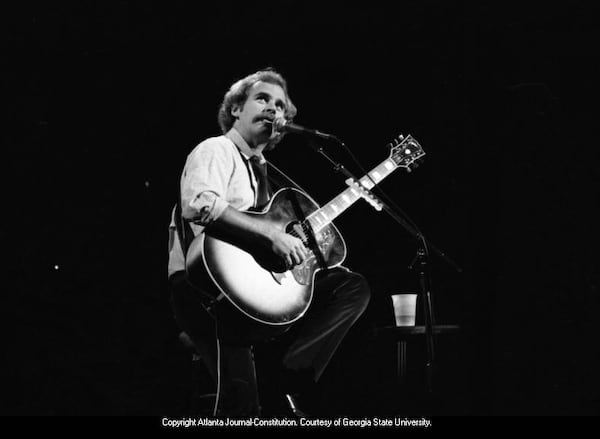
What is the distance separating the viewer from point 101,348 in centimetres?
304

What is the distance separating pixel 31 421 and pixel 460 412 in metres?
1.80

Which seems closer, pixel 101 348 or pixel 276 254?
pixel 276 254

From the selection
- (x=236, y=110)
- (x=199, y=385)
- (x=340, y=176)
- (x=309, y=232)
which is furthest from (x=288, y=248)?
(x=340, y=176)

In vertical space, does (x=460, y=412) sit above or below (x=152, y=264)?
below

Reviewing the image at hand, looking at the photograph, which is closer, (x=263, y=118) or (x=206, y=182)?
(x=206, y=182)

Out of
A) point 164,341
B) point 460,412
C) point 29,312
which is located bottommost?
point 460,412

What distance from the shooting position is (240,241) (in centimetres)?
234

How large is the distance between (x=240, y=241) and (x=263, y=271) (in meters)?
0.16

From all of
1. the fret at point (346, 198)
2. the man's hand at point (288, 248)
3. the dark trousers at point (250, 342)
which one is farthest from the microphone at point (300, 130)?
the dark trousers at point (250, 342)

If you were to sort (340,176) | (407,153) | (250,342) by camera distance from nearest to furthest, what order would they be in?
1. (250,342)
2. (407,153)
3. (340,176)

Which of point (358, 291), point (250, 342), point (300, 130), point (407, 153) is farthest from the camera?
point (407, 153)

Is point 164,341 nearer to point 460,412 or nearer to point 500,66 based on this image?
point 460,412

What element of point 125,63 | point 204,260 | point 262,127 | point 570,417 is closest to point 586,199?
point 570,417

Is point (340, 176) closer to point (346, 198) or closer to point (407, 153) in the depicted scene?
point (407, 153)
